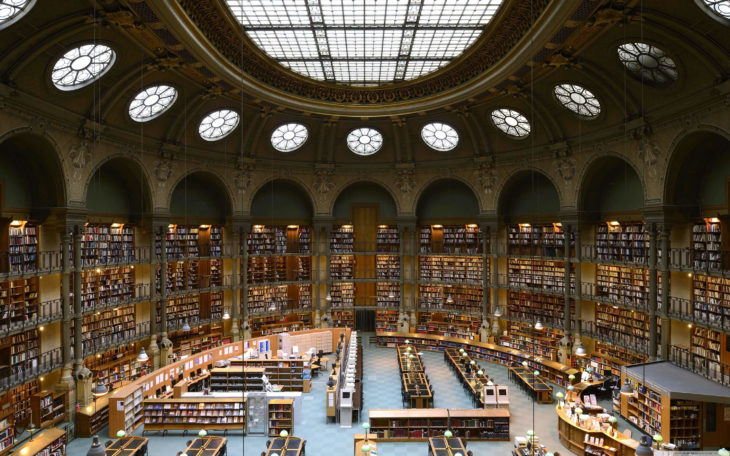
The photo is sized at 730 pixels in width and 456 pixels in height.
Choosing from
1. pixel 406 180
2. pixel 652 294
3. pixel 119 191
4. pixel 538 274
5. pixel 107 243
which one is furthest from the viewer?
pixel 406 180

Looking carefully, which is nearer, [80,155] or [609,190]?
[80,155]

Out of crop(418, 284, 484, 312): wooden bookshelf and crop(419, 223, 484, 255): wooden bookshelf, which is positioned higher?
crop(419, 223, 484, 255): wooden bookshelf

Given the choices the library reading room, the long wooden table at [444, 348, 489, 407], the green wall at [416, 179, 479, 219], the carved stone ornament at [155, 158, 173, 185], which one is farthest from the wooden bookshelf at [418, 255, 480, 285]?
the carved stone ornament at [155, 158, 173, 185]

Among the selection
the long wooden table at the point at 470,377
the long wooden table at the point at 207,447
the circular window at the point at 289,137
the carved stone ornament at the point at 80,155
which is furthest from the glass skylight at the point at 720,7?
the carved stone ornament at the point at 80,155

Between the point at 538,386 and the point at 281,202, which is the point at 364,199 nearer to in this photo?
the point at 281,202

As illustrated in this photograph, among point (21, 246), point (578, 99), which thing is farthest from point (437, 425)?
point (21, 246)

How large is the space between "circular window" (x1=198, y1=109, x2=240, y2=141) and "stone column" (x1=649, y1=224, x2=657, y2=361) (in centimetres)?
1724

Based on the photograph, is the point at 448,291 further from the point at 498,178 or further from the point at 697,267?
the point at 697,267

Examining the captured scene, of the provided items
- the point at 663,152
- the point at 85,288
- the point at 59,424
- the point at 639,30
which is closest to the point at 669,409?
the point at 663,152

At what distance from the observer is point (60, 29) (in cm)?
1195

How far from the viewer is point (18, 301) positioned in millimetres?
14594

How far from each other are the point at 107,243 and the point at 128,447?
9.20m

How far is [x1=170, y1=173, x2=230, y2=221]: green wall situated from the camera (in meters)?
22.6

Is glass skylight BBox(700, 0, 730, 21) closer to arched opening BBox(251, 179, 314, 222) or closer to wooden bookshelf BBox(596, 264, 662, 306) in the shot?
wooden bookshelf BBox(596, 264, 662, 306)
